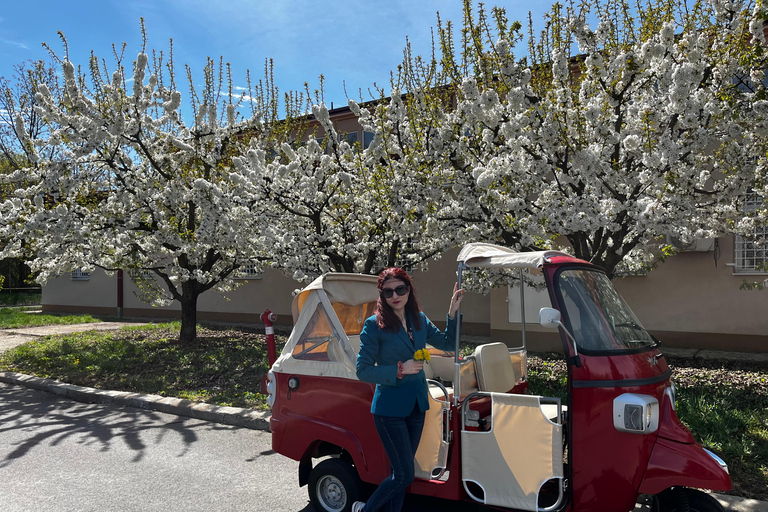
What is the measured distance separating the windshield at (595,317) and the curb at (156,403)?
4611 millimetres

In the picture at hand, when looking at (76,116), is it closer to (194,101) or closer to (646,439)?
(194,101)

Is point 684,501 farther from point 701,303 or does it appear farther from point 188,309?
point 188,309

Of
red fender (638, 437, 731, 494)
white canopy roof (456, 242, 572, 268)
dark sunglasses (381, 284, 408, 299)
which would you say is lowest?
red fender (638, 437, 731, 494)

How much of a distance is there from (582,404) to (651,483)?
0.54 meters

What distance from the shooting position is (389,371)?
3408 millimetres

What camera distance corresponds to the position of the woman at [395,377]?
347 cm

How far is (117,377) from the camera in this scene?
390 inches

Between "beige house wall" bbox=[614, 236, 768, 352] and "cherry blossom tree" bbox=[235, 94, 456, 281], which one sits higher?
"cherry blossom tree" bbox=[235, 94, 456, 281]

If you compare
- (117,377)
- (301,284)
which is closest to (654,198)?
(117,377)

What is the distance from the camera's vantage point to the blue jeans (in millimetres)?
3490

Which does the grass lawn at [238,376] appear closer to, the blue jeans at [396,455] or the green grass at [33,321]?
the blue jeans at [396,455]

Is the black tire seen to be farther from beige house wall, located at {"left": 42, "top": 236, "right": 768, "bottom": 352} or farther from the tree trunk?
the tree trunk

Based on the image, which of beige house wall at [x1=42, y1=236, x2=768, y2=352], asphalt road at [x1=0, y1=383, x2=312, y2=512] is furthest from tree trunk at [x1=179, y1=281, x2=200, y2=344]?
beige house wall at [x1=42, y1=236, x2=768, y2=352]

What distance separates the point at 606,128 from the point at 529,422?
4.32 m
